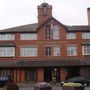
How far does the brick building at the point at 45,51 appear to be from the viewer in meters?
68.3

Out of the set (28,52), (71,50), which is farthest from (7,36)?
(71,50)

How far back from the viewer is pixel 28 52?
228ft

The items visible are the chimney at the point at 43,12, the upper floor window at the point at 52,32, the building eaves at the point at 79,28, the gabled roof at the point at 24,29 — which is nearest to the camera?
the gabled roof at the point at 24,29

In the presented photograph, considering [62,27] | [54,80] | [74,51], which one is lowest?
[54,80]

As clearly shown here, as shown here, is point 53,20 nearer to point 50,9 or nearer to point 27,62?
point 50,9

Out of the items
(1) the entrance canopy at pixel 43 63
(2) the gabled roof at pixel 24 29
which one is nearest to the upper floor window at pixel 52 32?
(2) the gabled roof at pixel 24 29

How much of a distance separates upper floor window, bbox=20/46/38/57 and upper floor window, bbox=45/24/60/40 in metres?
3.36

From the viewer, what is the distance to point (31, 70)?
69312 mm

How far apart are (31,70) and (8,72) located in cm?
424

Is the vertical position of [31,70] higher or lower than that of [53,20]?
lower

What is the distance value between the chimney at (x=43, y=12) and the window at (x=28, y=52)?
608 cm

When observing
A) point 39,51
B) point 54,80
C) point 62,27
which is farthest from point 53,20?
point 54,80

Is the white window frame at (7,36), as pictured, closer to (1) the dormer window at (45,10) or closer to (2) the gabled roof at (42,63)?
(2) the gabled roof at (42,63)

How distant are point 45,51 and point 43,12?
8257 millimetres
